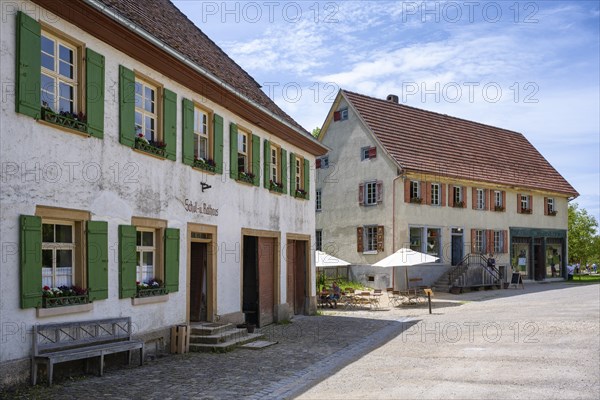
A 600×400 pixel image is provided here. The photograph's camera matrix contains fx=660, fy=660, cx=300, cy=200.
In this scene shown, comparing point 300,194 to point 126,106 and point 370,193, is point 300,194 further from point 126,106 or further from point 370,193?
point 370,193

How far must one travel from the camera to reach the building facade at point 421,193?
32.6 meters

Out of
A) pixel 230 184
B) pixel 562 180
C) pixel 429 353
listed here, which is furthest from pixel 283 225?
pixel 562 180

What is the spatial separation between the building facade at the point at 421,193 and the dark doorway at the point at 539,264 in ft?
0.21

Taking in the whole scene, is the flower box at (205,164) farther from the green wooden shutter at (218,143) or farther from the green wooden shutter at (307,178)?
the green wooden shutter at (307,178)

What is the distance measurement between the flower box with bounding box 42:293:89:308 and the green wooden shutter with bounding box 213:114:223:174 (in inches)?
226

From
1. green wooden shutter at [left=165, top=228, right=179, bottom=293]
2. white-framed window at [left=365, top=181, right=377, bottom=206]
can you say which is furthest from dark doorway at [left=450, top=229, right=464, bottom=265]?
green wooden shutter at [left=165, top=228, right=179, bottom=293]

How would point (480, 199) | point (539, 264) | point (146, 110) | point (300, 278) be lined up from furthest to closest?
1. point (539, 264)
2. point (480, 199)
3. point (300, 278)
4. point (146, 110)

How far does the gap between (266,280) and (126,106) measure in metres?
8.40

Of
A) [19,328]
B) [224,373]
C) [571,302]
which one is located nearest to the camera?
[19,328]

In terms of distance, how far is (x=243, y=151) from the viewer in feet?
59.0

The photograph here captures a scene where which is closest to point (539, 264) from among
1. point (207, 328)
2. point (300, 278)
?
point (300, 278)

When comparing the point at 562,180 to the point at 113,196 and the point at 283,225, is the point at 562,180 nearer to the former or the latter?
the point at 283,225

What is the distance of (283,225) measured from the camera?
66.9ft

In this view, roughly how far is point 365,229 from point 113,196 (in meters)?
22.8
